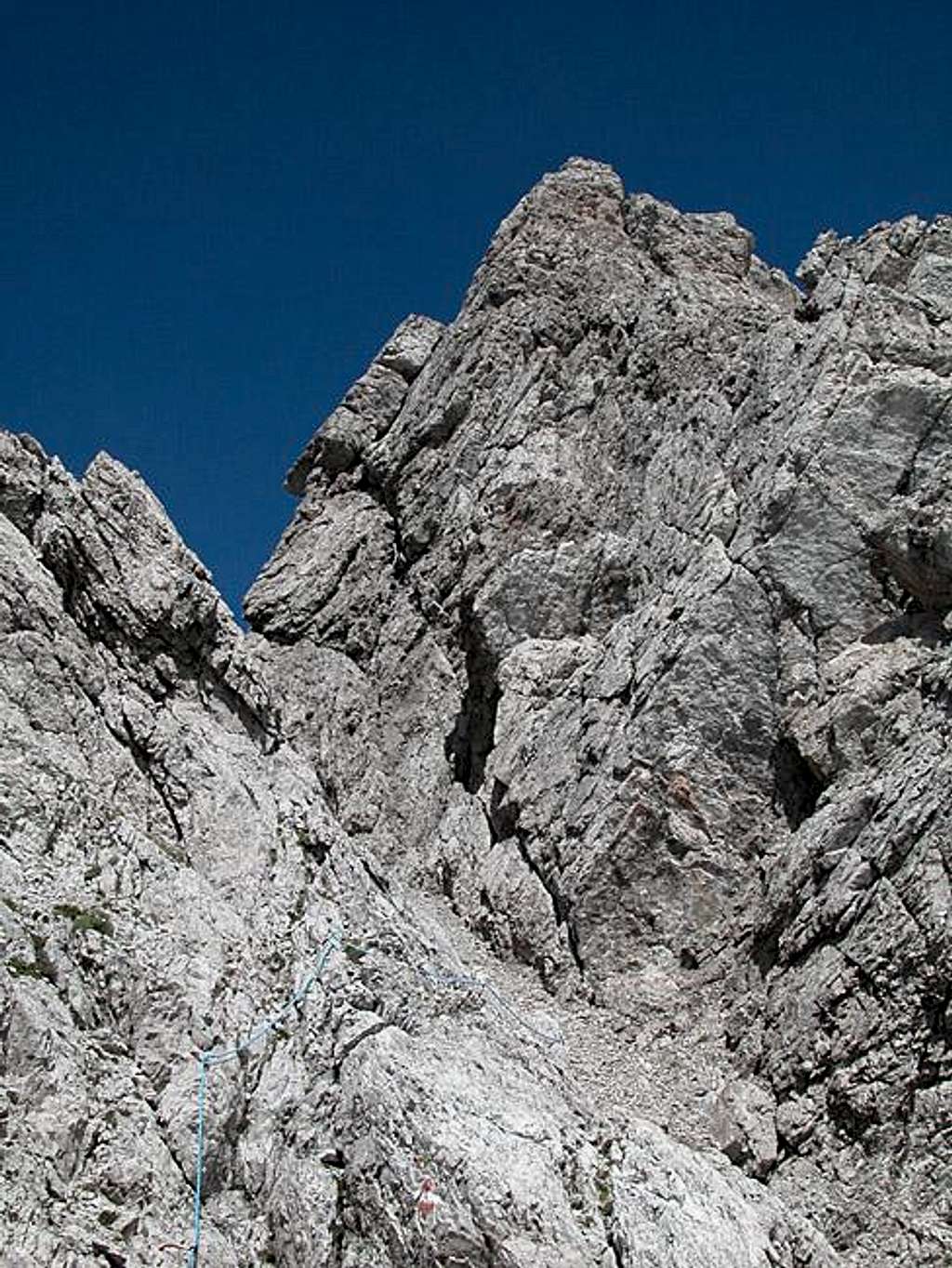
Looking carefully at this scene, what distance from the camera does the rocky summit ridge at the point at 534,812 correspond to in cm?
1686

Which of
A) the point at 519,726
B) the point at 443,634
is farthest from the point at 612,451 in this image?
the point at 519,726

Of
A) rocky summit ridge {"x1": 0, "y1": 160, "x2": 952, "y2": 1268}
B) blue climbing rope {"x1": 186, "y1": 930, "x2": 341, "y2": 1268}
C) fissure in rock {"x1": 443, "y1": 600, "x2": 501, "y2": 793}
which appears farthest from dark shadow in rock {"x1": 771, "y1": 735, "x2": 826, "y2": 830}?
blue climbing rope {"x1": 186, "y1": 930, "x2": 341, "y2": 1268}

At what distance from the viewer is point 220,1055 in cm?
1789

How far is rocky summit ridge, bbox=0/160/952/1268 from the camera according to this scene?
16.9 m

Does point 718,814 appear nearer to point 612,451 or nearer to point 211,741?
point 211,741

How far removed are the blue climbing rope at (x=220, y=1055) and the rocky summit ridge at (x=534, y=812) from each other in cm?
11

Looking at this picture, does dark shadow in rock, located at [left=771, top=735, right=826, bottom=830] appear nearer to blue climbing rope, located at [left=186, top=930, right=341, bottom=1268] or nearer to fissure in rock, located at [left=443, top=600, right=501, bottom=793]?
fissure in rock, located at [left=443, top=600, right=501, bottom=793]

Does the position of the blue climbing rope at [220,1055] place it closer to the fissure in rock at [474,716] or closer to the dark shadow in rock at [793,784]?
the dark shadow in rock at [793,784]

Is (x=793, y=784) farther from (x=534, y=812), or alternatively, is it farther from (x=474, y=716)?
(x=474, y=716)

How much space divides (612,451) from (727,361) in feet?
13.5

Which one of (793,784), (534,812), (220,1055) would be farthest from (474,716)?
(220,1055)

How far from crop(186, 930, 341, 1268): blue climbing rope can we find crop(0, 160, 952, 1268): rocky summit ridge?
11 cm

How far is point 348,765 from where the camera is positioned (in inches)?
1438

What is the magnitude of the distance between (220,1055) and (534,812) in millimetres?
13779
